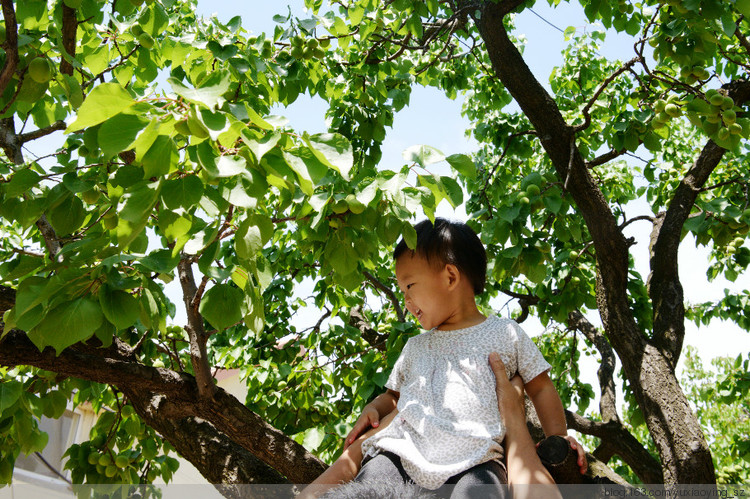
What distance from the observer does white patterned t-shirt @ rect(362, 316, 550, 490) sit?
171 centimetres

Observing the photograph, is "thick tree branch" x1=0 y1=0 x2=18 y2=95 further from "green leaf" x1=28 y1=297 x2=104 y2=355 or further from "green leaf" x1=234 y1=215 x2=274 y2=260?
"green leaf" x1=234 y1=215 x2=274 y2=260

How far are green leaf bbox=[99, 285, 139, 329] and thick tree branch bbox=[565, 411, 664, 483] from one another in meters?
2.86

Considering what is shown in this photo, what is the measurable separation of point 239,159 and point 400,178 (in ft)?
1.75

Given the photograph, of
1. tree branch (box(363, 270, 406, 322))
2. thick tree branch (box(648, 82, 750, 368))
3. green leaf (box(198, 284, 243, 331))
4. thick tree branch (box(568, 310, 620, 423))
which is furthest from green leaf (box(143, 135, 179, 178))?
thick tree branch (box(568, 310, 620, 423))

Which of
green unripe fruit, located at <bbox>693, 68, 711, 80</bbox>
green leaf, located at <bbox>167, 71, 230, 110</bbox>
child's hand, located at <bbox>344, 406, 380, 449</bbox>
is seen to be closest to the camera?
green leaf, located at <bbox>167, 71, 230, 110</bbox>

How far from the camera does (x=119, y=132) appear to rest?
1.30 metres

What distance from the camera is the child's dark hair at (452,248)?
7.00 ft

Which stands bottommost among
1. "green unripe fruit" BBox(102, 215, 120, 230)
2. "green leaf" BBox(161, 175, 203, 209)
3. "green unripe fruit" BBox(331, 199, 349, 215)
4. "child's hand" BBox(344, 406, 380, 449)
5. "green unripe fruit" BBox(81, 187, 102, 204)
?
"child's hand" BBox(344, 406, 380, 449)

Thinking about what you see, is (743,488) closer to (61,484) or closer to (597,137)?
(597,137)

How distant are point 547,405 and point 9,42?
1.85 meters

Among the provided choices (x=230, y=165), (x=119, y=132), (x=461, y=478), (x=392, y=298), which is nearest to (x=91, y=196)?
(x=119, y=132)

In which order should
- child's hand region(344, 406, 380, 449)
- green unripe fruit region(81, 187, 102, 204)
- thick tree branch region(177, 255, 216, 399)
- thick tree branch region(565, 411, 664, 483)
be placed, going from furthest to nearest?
thick tree branch region(565, 411, 664, 483)
thick tree branch region(177, 255, 216, 399)
green unripe fruit region(81, 187, 102, 204)
child's hand region(344, 406, 380, 449)

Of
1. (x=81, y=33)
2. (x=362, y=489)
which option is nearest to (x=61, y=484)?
Answer: (x=81, y=33)

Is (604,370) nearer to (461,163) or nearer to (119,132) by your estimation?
(461,163)
